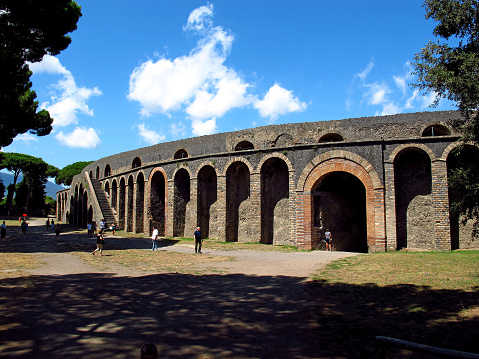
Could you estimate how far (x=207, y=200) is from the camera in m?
20.6

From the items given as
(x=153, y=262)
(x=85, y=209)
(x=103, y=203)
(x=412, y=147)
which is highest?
(x=412, y=147)

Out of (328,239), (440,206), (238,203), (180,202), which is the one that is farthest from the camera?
(180,202)

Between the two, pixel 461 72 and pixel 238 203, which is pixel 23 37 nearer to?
pixel 238 203

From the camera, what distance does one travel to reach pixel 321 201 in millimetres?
15500

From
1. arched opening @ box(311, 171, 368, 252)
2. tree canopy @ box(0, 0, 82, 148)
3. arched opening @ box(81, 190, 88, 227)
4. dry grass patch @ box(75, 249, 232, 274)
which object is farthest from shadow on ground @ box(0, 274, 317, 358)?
arched opening @ box(81, 190, 88, 227)

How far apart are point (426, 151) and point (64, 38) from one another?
54.8ft

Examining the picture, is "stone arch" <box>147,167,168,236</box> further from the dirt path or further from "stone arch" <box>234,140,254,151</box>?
the dirt path

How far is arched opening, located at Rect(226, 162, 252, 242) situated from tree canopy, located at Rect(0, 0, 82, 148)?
34.1ft

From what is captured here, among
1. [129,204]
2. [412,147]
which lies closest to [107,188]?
[129,204]

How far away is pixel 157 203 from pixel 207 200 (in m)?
4.33

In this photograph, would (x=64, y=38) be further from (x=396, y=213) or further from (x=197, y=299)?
(x=396, y=213)

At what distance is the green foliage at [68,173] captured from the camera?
58.8 meters

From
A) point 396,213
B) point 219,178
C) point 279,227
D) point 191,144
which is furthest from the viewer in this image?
point 191,144

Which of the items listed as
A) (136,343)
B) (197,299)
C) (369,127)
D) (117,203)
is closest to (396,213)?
(369,127)
